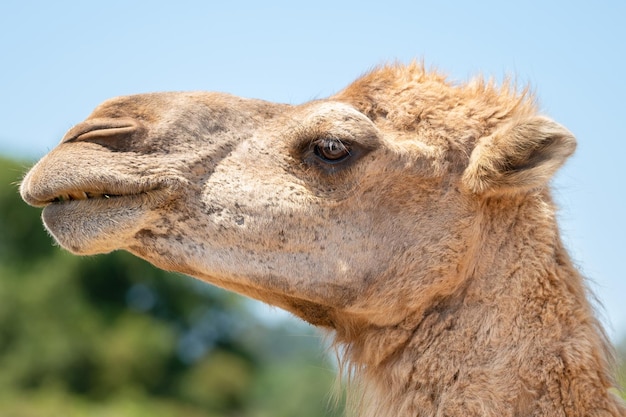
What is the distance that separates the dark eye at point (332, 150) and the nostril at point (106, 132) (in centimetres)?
95

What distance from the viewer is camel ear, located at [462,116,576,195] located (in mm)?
4629

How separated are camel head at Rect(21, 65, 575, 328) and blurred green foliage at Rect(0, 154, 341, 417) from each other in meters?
34.1

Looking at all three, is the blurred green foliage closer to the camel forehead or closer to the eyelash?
the camel forehead

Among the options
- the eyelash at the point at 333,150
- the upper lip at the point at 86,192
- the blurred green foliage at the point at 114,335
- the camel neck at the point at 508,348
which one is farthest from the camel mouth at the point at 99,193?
the blurred green foliage at the point at 114,335

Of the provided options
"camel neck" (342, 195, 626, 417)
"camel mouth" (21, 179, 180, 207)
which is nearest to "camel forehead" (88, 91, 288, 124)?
"camel mouth" (21, 179, 180, 207)

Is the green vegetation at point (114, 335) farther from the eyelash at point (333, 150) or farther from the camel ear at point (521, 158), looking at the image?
the camel ear at point (521, 158)

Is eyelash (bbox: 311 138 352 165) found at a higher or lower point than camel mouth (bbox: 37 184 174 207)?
higher

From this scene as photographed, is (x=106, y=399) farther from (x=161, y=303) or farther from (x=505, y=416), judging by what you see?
(x=505, y=416)

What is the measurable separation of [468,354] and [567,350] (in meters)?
0.47

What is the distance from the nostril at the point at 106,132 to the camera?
454 centimetres

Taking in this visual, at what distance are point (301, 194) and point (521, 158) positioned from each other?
3.77 feet

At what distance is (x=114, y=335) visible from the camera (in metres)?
46.9

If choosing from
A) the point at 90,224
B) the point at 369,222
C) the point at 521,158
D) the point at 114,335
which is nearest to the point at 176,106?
the point at 90,224

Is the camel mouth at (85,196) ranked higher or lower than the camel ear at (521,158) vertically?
lower
